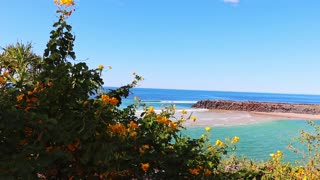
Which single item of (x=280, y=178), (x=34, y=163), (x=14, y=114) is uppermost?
(x=14, y=114)

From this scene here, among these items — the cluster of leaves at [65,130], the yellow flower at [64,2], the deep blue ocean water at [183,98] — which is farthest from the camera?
the deep blue ocean water at [183,98]

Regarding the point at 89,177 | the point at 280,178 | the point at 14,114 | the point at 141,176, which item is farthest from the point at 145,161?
the point at 280,178

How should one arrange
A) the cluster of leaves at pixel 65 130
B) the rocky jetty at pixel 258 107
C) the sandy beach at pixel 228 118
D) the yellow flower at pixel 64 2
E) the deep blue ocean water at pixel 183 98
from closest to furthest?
the cluster of leaves at pixel 65 130, the yellow flower at pixel 64 2, the sandy beach at pixel 228 118, the rocky jetty at pixel 258 107, the deep blue ocean water at pixel 183 98

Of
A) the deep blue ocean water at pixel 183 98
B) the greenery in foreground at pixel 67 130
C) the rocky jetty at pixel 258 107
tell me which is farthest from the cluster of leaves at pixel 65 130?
the rocky jetty at pixel 258 107

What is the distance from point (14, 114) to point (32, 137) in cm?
36

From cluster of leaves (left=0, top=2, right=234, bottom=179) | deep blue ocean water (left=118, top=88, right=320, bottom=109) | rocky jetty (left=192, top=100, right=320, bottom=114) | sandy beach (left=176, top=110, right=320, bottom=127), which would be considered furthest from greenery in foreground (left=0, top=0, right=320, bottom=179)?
rocky jetty (left=192, top=100, right=320, bottom=114)

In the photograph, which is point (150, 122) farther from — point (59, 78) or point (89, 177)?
point (59, 78)

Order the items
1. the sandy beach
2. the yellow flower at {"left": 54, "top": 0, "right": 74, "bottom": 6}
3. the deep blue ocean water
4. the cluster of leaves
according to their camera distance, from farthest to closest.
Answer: the deep blue ocean water
the sandy beach
the yellow flower at {"left": 54, "top": 0, "right": 74, "bottom": 6}
the cluster of leaves

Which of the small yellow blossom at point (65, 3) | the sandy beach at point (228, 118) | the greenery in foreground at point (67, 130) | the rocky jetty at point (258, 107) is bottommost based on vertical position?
the sandy beach at point (228, 118)

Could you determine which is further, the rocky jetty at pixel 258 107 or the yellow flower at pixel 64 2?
the rocky jetty at pixel 258 107

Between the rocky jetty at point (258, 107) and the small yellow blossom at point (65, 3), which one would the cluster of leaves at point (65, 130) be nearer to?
the small yellow blossom at point (65, 3)

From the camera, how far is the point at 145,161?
2730mm

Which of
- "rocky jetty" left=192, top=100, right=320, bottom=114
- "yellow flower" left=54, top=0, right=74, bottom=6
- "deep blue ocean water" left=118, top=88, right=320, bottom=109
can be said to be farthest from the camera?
"deep blue ocean water" left=118, top=88, right=320, bottom=109

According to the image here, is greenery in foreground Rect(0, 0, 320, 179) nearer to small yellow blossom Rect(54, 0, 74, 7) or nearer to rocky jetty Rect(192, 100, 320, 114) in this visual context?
small yellow blossom Rect(54, 0, 74, 7)
